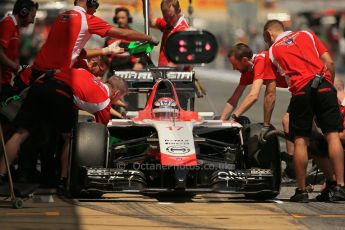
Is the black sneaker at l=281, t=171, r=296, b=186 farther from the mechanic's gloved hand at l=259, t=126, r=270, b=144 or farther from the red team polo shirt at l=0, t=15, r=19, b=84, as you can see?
the red team polo shirt at l=0, t=15, r=19, b=84

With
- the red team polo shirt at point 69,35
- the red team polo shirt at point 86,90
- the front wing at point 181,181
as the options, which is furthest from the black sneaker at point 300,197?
the red team polo shirt at point 69,35

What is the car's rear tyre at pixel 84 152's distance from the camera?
1095cm

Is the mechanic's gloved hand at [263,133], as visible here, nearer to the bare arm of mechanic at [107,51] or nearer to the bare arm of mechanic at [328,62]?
the bare arm of mechanic at [328,62]

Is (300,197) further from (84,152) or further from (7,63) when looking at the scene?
(7,63)

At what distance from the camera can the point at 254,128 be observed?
452 inches

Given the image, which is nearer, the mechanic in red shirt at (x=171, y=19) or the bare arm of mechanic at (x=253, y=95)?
the bare arm of mechanic at (x=253, y=95)

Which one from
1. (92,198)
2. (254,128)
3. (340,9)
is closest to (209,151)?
(254,128)

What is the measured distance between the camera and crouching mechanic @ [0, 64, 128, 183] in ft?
37.1

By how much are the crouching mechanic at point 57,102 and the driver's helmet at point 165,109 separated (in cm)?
55

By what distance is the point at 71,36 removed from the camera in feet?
38.6

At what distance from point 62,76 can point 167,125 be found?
1.08 meters

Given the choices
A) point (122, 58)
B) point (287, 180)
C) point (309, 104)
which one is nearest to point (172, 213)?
point (309, 104)

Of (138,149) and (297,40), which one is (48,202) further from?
(297,40)

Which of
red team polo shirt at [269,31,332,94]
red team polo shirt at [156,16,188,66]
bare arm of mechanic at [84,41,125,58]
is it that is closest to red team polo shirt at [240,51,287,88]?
red team polo shirt at [269,31,332,94]
